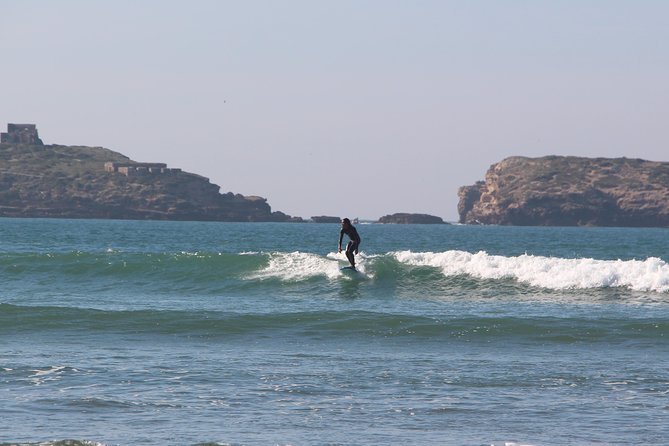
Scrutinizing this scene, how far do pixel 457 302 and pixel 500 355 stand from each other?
926 centimetres

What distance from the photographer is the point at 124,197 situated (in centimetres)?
18600

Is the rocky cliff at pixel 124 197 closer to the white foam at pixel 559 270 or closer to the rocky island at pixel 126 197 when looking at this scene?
the rocky island at pixel 126 197

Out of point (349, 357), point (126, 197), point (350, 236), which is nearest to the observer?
point (349, 357)

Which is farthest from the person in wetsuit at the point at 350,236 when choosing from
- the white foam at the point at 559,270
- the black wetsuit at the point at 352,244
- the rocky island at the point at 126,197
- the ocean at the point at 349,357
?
the rocky island at the point at 126,197

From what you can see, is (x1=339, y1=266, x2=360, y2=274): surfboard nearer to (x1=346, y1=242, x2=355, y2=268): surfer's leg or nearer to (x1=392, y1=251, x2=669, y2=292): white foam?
(x1=346, y1=242, x2=355, y2=268): surfer's leg

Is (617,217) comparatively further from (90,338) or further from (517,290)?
(90,338)

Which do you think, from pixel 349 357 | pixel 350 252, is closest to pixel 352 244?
pixel 350 252

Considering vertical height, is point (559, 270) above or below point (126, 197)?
below

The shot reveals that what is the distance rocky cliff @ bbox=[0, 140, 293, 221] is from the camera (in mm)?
182500

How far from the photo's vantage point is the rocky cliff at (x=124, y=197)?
18250 cm

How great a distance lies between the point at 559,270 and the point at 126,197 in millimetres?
161322

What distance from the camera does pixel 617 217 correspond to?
197250mm

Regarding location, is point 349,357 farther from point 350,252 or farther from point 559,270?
point 559,270

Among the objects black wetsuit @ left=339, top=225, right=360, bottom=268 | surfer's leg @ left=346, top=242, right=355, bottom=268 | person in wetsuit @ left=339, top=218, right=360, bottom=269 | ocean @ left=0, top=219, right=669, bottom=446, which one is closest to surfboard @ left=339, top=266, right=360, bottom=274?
ocean @ left=0, top=219, right=669, bottom=446
